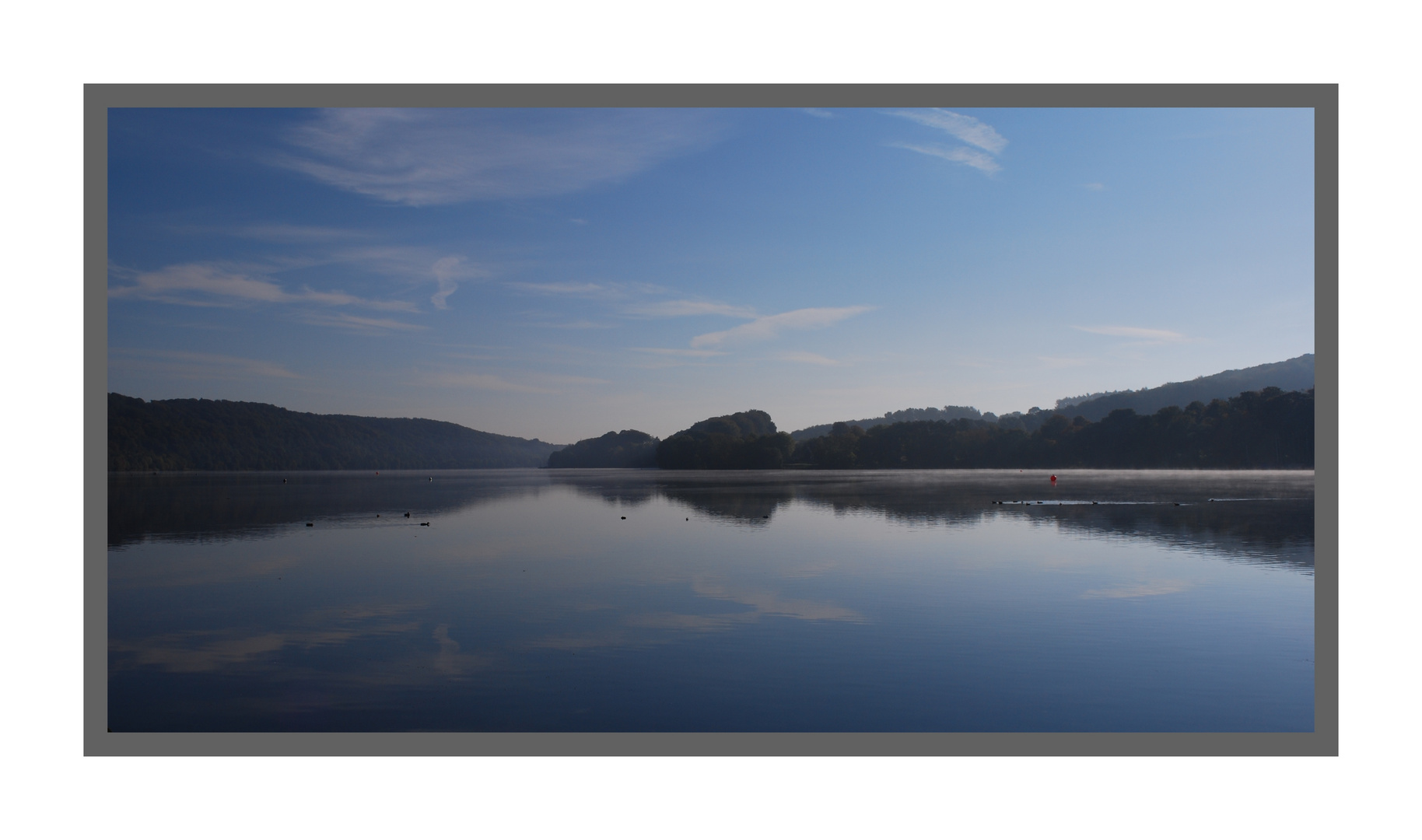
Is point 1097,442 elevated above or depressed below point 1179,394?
below

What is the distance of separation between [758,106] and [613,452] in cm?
10373

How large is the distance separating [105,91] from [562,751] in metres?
7.19

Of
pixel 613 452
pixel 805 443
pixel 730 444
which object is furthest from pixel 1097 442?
pixel 613 452

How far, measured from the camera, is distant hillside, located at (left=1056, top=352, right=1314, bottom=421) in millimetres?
45056

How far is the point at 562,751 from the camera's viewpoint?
6551 mm

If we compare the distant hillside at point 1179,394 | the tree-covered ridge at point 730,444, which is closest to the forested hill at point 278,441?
the tree-covered ridge at point 730,444

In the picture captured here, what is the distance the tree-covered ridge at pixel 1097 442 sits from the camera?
2544 inches

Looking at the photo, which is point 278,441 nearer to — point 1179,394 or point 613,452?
point 613,452

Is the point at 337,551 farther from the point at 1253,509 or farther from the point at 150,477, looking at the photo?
the point at 150,477

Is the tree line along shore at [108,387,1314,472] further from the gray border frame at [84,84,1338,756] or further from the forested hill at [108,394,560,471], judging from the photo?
the gray border frame at [84,84,1338,756]

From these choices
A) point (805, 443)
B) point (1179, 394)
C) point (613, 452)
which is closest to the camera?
point (1179, 394)

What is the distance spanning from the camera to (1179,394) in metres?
74.5

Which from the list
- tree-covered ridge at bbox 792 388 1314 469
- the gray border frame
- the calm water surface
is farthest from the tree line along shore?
→ the gray border frame

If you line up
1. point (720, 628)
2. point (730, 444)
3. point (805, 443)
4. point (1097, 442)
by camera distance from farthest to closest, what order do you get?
point (805, 443) < point (1097, 442) < point (730, 444) < point (720, 628)
